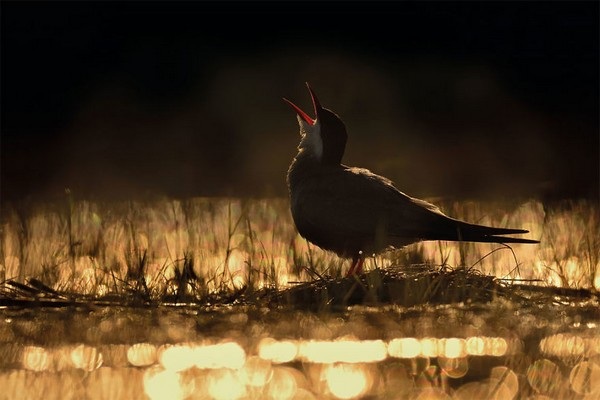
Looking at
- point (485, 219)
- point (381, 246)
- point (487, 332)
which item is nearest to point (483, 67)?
point (485, 219)

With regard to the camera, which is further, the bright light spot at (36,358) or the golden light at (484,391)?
the bright light spot at (36,358)

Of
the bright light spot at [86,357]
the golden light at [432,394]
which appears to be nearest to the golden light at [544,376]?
the golden light at [432,394]

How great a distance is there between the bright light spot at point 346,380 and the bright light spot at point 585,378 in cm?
70

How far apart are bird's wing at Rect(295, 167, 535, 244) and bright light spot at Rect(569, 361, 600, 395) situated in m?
2.70

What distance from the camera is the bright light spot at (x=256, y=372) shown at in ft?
17.6

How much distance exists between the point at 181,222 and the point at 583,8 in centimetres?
1411

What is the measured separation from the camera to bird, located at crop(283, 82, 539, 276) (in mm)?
8477

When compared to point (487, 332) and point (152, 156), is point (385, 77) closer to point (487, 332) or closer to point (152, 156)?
point (152, 156)

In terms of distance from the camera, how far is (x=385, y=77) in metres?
22.3

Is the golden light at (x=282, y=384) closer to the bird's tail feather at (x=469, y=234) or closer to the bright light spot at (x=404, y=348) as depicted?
the bright light spot at (x=404, y=348)

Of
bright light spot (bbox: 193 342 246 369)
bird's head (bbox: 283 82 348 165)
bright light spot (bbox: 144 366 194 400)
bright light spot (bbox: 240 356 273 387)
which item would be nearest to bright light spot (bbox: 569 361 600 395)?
bright light spot (bbox: 240 356 273 387)

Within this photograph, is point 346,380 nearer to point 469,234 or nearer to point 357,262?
point 469,234

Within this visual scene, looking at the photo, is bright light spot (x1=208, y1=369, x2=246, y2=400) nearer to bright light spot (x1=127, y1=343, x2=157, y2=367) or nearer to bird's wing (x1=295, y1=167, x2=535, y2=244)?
bright light spot (x1=127, y1=343, x2=157, y2=367)

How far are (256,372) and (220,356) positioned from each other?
358mm
